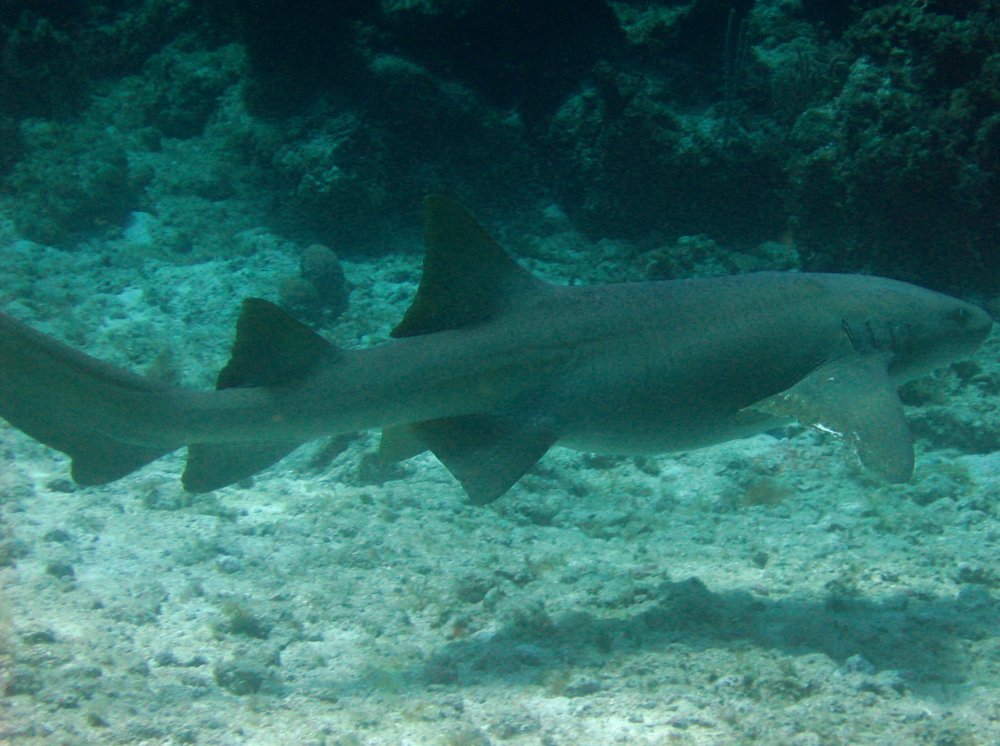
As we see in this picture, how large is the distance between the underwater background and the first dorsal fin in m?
1.71

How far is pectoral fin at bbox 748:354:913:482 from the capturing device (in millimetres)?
3115

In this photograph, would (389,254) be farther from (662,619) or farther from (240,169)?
(662,619)

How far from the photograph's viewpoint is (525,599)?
4.01 m

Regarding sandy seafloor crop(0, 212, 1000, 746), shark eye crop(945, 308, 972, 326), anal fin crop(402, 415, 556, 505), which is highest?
shark eye crop(945, 308, 972, 326)

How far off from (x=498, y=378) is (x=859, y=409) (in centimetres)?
183

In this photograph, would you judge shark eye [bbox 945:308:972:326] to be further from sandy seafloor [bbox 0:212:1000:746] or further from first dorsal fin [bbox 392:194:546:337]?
first dorsal fin [bbox 392:194:546:337]

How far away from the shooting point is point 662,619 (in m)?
3.73

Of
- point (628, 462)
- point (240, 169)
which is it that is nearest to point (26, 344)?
point (628, 462)

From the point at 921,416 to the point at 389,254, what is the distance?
680 cm

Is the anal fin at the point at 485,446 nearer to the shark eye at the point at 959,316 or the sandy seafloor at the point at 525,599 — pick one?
the sandy seafloor at the point at 525,599

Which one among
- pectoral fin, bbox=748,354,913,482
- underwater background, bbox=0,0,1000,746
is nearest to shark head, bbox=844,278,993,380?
pectoral fin, bbox=748,354,913,482

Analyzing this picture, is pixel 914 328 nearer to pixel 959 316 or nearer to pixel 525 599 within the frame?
pixel 959 316

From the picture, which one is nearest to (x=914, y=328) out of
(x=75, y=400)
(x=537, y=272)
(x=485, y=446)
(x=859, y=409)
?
(x=859, y=409)

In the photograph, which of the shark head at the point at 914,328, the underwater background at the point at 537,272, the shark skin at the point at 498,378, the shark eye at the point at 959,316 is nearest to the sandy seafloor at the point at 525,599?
the underwater background at the point at 537,272
